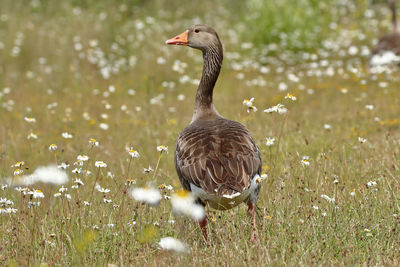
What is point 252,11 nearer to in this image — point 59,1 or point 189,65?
point 189,65

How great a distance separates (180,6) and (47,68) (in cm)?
557

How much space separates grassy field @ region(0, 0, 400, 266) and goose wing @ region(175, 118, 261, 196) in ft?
0.88

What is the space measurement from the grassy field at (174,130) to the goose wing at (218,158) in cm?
27

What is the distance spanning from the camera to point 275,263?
145 inches

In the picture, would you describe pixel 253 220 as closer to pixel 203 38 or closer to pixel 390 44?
pixel 203 38

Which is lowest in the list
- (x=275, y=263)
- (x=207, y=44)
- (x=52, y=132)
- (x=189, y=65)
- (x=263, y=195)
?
(x=275, y=263)

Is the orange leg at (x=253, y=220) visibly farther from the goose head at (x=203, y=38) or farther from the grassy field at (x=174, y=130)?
the goose head at (x=203, y=38)

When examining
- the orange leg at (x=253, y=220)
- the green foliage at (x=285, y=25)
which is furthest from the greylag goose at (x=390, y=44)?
the orange leg at (x=253, y=220)

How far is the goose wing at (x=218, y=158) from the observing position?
4199mm

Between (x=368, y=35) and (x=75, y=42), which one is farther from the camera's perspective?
(x=368, y=35)

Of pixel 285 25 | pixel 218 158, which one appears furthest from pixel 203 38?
pixel 285 25

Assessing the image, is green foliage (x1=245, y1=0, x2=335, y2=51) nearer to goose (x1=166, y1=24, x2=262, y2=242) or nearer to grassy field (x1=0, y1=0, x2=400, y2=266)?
grassy field (x1=0, y1=0, x2=400, y2=266)

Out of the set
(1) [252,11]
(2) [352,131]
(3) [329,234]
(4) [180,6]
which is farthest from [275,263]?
(4) [180,6]

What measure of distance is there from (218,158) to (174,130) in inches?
134
